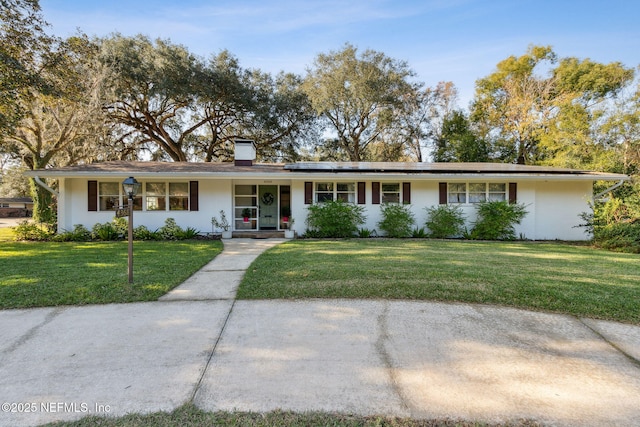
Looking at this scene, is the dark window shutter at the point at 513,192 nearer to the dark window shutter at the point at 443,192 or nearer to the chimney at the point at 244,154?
the dark window shutter at the point at 443,192

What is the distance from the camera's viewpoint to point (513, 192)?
39.1 feet

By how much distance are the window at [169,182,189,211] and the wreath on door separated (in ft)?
9.69

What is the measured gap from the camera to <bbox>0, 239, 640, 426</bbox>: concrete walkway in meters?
2.07

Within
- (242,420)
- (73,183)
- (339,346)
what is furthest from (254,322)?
(73,183)

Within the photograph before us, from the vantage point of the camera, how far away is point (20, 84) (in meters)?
8.62

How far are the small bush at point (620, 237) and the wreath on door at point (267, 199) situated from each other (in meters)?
11.8

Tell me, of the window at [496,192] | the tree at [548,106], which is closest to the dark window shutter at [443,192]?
the window at [496,192]

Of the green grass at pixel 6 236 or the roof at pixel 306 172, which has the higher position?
the roof at pixel 306 172

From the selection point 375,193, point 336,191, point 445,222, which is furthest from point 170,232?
point 445,222

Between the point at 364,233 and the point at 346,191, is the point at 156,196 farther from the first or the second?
the point at 364,233

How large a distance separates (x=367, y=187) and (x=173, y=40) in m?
15.4

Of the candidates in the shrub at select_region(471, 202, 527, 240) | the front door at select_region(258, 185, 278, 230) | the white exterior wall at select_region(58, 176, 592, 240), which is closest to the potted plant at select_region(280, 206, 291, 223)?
the front door at select_region(258, 185, 278, 230)

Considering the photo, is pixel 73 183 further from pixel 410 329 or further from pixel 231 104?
pixel 410 329

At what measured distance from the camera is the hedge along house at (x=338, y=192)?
37.0 ft
